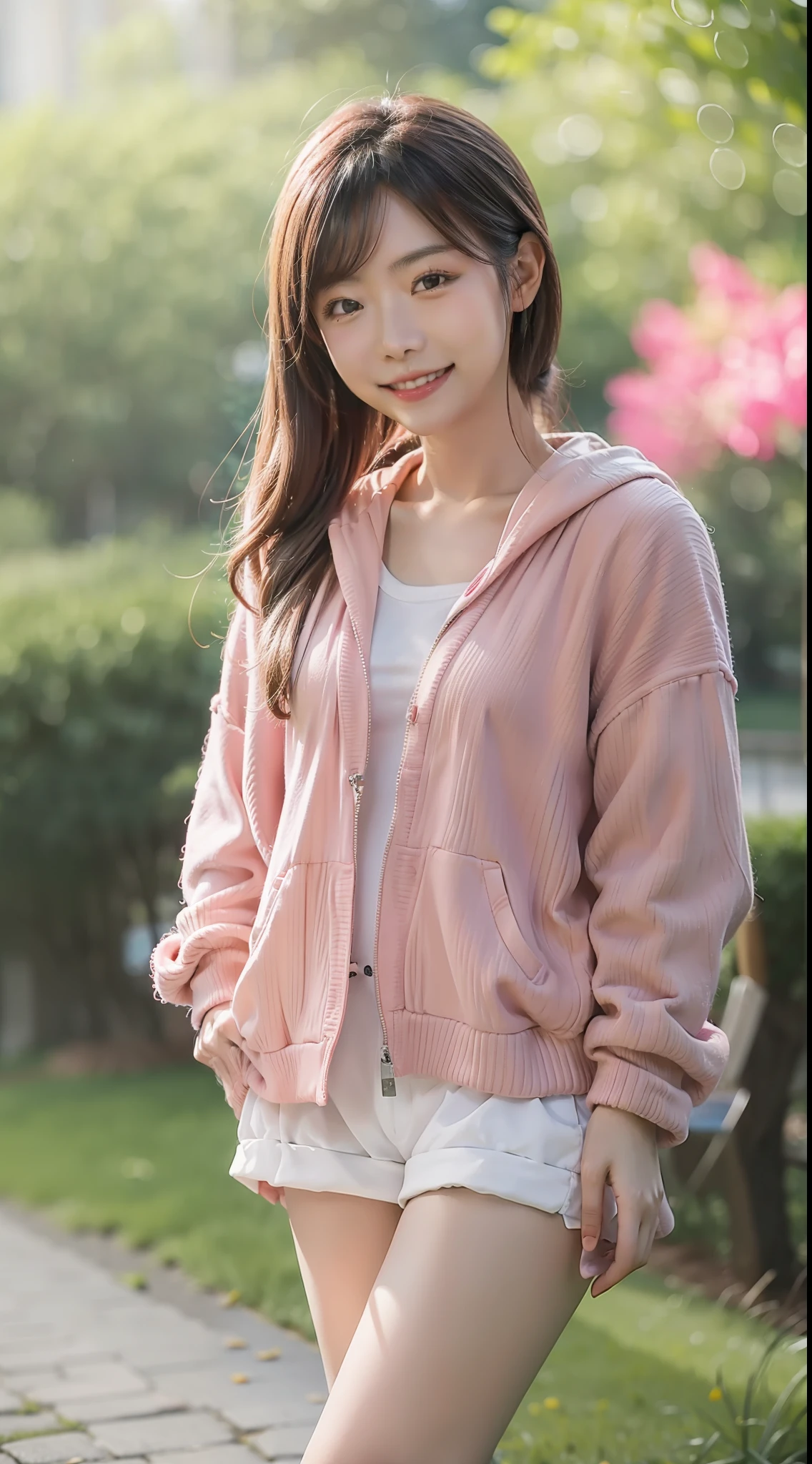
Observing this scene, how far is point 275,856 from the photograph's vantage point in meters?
1.85

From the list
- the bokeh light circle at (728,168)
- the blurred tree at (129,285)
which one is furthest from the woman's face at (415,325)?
the bokeh light circle at (728,168)

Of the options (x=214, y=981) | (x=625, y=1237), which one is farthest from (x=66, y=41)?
(x=625, y=1237)

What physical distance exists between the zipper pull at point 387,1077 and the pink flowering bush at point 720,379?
248cm

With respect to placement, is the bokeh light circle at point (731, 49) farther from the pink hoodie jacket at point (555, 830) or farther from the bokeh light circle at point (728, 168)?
the bokeh light circle at point (728, 168)

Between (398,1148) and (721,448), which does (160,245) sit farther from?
(398,1148)

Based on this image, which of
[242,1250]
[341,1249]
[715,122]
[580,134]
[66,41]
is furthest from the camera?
[66,41]

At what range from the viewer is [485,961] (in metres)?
1.65

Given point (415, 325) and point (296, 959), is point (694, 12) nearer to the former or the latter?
point (415, 325)

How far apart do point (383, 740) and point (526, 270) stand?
1.83ft

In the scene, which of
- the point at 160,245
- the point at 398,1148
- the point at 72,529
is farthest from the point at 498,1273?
the point at 160,245

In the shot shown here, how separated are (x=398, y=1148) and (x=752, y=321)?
10.0ft

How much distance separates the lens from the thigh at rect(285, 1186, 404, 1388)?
178 cm

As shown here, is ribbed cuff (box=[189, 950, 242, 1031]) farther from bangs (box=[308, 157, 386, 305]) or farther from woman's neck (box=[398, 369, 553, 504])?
bangs (box=[308, 157, 386, 305])

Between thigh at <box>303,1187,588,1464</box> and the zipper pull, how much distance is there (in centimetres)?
12
